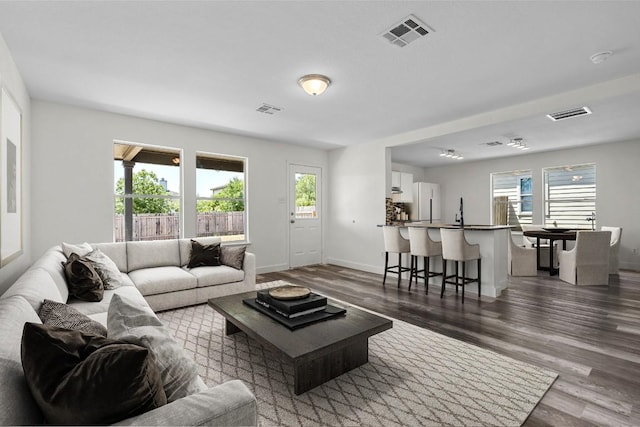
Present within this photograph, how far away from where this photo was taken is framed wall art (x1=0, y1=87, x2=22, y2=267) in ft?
8.15

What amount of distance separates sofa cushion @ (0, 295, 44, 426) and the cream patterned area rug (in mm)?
1217

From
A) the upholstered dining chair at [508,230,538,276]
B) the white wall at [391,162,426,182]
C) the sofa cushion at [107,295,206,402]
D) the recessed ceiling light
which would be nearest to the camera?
the sofa cushion at [107,295,206,402]

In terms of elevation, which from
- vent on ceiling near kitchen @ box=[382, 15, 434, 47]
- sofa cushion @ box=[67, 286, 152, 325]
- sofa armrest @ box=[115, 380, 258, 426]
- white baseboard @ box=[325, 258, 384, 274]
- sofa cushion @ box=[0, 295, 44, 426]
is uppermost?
vent on ceiling near kitchen @ box=[382, 15, 434, 47]

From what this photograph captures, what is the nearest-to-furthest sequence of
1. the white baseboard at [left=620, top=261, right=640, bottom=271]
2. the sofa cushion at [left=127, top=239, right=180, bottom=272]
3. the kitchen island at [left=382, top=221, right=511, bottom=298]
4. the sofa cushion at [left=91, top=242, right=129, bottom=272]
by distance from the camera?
the sofa cushion at [left=91, top=242, right=129, bottom=272]
the sofa cushion at [left=127, top=239, right=180, bottom=272]
the kitchen island at [left=382, top=221, right=511, bottom=298]
the white baseboard at [left=620, top=261, right=640, bottom=271]

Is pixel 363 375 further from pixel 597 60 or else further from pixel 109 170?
pixel 109 170

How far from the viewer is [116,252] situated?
12.9 ft

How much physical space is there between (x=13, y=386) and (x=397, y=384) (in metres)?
2.05

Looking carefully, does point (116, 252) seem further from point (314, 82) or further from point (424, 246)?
point (424, 246)

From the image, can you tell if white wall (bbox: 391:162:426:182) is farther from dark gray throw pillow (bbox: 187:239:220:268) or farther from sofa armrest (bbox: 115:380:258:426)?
sofa armrest (bbox: 115:380:258:426)

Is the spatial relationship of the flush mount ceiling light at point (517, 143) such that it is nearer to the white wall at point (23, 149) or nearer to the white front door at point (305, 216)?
the white front door at point (305, 216)

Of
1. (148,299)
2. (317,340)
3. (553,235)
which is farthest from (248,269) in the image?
(553,235)

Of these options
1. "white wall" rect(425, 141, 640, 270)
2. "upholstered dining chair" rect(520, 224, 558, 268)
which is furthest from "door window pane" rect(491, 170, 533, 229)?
Answer: "upholstered dining chair" rect(520, 224, 558, 268)

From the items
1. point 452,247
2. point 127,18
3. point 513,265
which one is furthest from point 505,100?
point 127,18

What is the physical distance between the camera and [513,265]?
575 cm
